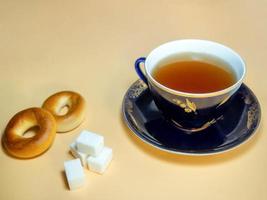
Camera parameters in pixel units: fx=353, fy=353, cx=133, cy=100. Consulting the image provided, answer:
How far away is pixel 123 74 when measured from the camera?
79 centimetres

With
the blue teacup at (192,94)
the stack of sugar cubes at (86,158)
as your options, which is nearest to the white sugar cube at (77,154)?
the stack of sugar cubes at (86,158)

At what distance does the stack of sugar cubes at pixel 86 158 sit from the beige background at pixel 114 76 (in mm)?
16

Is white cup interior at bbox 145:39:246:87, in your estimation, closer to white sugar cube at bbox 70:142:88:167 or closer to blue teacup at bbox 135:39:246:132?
blue teacup at bbox 135:39:246:132

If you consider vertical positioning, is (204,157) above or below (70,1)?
below

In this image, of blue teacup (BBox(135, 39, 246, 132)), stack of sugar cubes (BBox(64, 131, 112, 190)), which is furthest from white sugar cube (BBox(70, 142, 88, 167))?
blue teacup (BBox(135, 39, 246, 132))

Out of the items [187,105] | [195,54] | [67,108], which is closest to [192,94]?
[187,105]

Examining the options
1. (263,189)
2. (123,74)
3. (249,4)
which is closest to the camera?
(263,189)

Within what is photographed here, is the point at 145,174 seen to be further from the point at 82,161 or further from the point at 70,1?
→ the point at 70,1

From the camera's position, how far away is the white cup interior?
0.65m

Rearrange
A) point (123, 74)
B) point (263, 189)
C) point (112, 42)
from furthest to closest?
point (112, 42)
point (123, 74)
point (263, 189)

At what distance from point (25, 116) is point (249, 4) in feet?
2.47

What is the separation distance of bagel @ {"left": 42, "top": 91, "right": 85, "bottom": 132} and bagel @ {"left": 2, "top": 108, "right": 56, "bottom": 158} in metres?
0.02

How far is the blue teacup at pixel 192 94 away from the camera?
57cm

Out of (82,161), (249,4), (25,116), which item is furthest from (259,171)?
(249,4)
